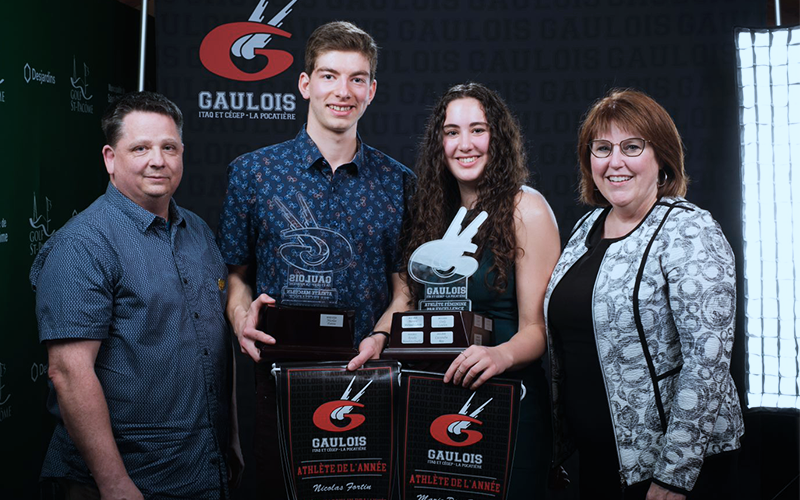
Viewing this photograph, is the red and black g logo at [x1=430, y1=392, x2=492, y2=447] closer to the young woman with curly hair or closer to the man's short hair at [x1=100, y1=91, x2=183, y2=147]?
the young woman with curly hair

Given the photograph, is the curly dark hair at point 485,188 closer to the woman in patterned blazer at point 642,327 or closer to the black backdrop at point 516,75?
the woman in patterned blazer at point 642,327

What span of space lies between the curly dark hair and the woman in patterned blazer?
0.19 meters

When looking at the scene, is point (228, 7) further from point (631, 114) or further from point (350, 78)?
point (631, 114)

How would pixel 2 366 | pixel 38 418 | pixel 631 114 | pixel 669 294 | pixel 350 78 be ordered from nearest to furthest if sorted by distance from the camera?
pixel 669 294 < pixel 631 114 < pixel 350 78 < pixel 2 366 < pixel 38 418

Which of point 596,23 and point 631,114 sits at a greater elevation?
point 596,23

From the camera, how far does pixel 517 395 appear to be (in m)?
1.93

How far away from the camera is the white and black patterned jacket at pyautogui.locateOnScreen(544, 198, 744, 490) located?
185 centimetres

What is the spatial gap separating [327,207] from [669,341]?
1.09m

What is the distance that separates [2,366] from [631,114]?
2.65 metres

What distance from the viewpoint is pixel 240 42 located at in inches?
132

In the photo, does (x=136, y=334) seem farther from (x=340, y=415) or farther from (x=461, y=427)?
(x=461, y=427)

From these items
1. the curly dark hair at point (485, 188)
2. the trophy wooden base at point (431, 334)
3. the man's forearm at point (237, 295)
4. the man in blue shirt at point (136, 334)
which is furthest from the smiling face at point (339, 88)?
the trophy wooden base at point (431, 334)

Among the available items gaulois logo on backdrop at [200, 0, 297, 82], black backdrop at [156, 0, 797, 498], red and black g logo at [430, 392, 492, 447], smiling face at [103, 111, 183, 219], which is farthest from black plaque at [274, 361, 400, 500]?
gaulois logo on backdrop at [200, 0, 297, 82]

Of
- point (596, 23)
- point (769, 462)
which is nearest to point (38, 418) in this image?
point (596, 23)
